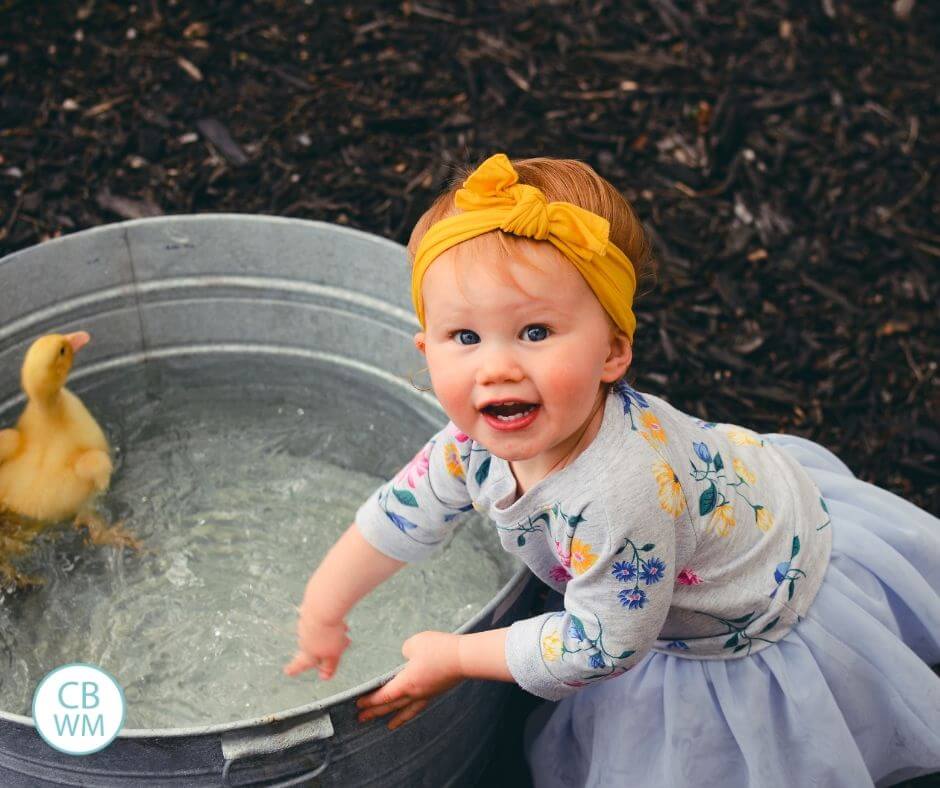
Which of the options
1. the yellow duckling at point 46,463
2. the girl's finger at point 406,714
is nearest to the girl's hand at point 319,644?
the girl's finger at point 406,714

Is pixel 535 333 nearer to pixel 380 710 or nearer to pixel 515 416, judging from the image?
pixel 515 416

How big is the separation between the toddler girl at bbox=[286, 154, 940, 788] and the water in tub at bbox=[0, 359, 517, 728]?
0.47 ft

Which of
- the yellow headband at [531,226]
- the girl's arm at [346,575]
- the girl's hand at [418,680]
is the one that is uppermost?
the yellow headband at [531,226]

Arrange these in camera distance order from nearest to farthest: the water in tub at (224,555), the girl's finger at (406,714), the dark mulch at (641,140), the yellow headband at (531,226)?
the yellow headband at (531,226)
the girl's finger at (406,714)
the water in tub at (224,555)
the dark mulch at (641,140)

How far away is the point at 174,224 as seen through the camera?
174cm

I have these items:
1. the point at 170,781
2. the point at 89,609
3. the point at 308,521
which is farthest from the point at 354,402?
the point at 170,781

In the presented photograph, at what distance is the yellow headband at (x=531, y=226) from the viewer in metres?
1.11

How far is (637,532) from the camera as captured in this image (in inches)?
46.0

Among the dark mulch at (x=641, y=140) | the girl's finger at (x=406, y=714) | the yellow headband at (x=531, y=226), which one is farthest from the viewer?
the dark mulch at (x=641, y=140)

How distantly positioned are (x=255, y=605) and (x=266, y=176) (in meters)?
1.04

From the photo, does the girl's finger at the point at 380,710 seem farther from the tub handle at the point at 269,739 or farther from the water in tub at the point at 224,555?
the water in tub at the point at 224,555

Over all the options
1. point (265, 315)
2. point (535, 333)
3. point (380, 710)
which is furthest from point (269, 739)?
point (265, 315)

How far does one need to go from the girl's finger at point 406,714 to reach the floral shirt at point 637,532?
11cm

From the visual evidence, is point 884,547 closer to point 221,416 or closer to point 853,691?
point 853,691
